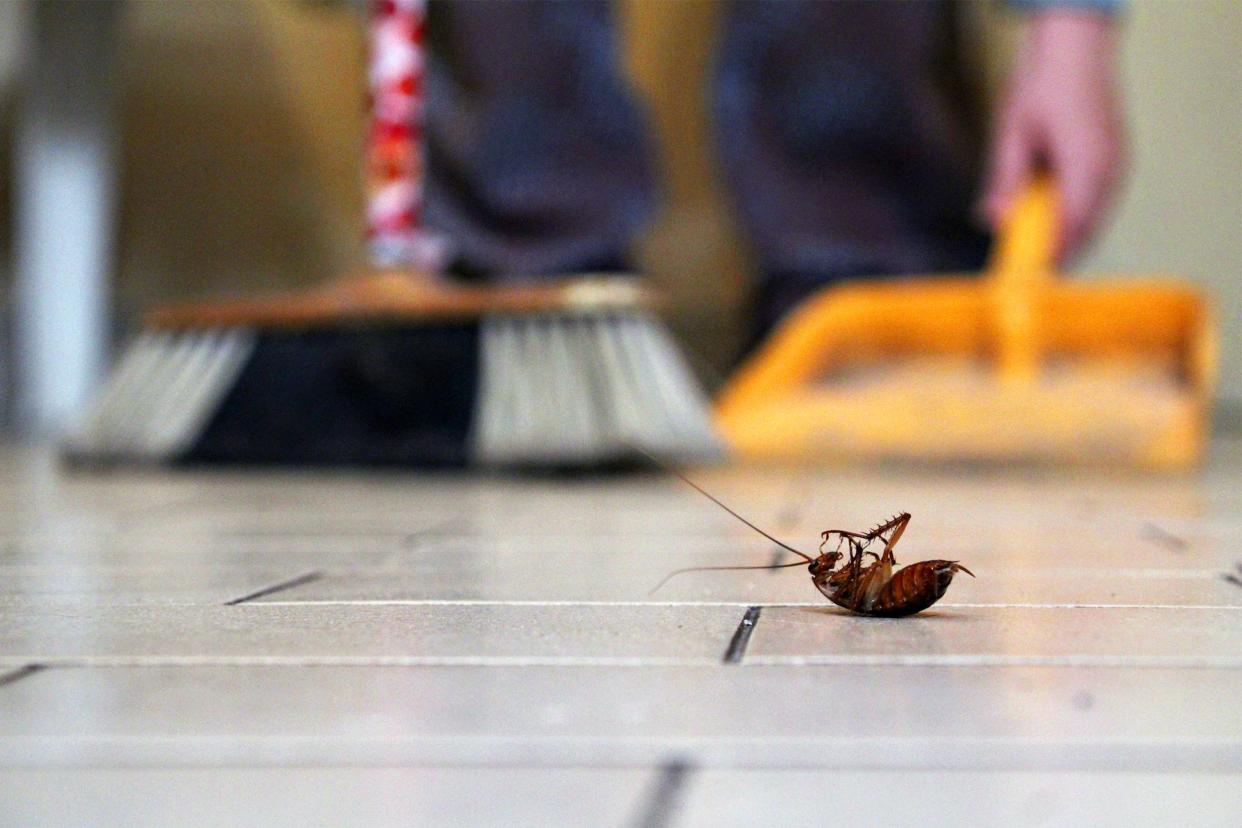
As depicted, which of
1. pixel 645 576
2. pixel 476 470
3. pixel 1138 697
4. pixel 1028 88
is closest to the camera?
pixel 1138 697

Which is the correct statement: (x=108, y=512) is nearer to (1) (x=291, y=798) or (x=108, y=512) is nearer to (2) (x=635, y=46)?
(1) (x=291, y=798)

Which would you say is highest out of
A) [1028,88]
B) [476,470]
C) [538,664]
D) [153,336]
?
[1028,88]

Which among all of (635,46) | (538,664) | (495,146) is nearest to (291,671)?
(538,664)

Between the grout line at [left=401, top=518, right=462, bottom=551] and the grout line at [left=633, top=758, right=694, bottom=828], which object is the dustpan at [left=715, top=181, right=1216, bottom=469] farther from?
the grout line at [left=633, top=758, right=694, bottom=828]

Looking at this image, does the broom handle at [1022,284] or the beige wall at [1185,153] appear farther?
the beige wall at [1185,153]

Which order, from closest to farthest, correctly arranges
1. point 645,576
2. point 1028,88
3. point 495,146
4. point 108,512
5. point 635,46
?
point 645,576 → point 108,512 → point 1028,88 → point 495,146 → point 635,46

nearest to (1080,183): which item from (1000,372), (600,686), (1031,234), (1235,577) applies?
(1031,234)

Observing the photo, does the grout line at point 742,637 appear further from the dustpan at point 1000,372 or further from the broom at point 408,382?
the dustpan at point 1000,372

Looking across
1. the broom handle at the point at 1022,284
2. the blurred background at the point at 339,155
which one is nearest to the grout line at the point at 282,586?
the broom handle at the point at 1022,284

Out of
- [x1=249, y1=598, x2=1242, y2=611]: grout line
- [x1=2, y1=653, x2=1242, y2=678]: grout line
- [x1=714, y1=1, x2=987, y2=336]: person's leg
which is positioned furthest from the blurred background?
[x1=2, y1=653, x2=1242, y2=678]: grout line
